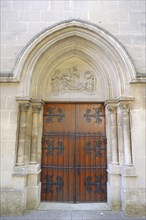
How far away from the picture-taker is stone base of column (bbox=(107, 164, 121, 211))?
3.76m

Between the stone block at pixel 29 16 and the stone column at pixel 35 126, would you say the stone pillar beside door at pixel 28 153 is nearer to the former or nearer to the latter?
the stone column at pixel 35 126

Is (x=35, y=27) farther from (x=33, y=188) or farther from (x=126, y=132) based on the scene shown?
(x=33, y=188)

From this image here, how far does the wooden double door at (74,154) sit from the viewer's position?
4.10 meters

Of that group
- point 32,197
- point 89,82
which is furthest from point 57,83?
point 32,197

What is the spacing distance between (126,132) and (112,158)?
66 cm

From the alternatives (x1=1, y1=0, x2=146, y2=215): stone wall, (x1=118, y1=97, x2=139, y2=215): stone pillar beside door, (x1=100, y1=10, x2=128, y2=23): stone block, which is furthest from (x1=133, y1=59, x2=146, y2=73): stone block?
(x1=100, y1=10, x2=128, y2=23): stone block

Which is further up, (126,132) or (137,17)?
(137,17)

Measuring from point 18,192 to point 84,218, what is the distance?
54.7 inches

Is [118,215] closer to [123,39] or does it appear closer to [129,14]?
[123,39]

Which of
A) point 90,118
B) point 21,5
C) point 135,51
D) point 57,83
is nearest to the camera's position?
point 135,51

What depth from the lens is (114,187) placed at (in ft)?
12.5

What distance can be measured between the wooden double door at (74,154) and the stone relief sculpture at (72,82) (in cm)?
41

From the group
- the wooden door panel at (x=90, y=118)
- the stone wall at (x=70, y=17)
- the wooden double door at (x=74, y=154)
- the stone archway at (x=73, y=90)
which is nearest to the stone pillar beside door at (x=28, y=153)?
the stone archway at (x=73, y=90)

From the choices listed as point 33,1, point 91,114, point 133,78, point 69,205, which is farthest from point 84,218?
point 33,1
